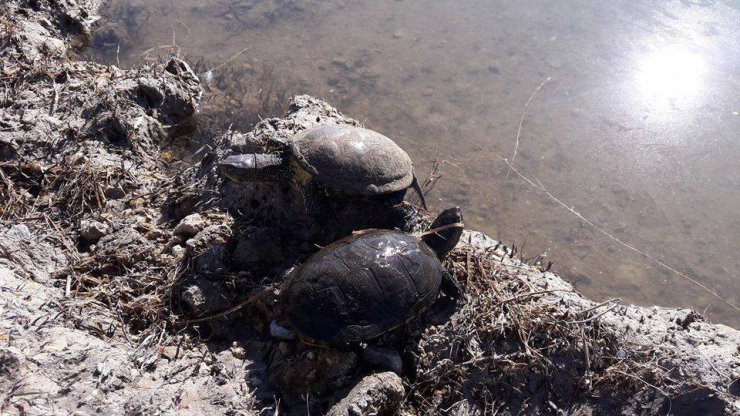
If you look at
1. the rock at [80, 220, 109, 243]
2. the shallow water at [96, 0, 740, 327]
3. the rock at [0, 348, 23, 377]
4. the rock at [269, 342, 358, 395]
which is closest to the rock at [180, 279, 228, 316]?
the rock at [269, 342, 358, 395]

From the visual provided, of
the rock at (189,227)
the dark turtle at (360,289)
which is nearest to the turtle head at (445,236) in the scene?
the dark turtle at (360,289)

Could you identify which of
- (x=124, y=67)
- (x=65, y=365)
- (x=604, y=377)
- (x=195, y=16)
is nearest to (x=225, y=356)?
(x=65, y=365)

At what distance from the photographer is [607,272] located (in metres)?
6.05

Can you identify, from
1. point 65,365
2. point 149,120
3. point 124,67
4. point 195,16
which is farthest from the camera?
point 195,16

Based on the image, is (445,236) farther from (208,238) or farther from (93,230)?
(93,230)

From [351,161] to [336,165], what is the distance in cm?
13

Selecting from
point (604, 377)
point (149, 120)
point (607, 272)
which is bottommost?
point (607, 272)

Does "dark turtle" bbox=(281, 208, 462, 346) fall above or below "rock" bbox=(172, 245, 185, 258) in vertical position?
above

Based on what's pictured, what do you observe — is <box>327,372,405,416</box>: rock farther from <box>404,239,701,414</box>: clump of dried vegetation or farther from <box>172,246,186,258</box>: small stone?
<box>172,246,186,258</box>: small stone

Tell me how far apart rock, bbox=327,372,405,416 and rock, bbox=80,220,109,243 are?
2380mm

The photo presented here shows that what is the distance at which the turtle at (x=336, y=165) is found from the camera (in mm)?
4258

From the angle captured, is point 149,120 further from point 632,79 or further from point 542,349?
point 632,79

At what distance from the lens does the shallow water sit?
633 cm

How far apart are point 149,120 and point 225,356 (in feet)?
10.5
